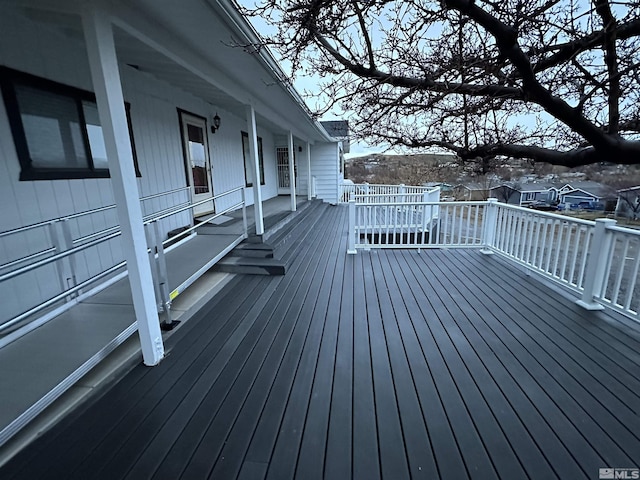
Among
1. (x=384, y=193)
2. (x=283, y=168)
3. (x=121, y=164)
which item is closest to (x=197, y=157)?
(x=121, y=164)

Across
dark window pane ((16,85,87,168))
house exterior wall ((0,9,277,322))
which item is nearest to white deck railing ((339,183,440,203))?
house exterior wall ((0,9,277,322))

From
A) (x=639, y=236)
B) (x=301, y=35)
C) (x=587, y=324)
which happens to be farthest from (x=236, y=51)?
(x=587, y=324)

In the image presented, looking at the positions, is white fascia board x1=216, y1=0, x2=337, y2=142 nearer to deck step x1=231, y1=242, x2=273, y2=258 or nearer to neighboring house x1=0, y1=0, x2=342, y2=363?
neighboring house x1=0, y1=0, x2=342, y2=363

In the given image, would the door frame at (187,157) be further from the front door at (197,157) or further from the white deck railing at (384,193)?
the white deck railing at (384,193)

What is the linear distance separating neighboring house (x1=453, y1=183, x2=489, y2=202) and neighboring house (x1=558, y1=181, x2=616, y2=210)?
98cm

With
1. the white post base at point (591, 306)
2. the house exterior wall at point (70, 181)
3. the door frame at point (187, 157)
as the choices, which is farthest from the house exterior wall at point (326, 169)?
the white post base at point (591, 306)

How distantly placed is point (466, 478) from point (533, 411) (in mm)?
706

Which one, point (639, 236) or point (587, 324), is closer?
point (639, 236)

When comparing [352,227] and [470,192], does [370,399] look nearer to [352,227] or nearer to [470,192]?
[352,227]

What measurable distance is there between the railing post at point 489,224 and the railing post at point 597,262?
188 cm

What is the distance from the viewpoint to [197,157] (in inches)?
203

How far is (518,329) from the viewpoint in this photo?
262cm

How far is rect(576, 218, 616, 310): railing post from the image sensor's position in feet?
9.21

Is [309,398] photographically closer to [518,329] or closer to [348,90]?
[518,329]
